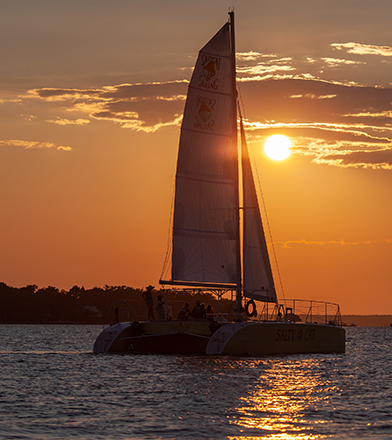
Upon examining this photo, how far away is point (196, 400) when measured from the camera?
20922mm

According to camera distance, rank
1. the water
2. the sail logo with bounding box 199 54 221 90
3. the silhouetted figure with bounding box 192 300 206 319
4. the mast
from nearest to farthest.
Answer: the water, the silhouetted figure with bounding box 192 300 206 319, the mast, the sail logo with bounding box 199 54 221 90

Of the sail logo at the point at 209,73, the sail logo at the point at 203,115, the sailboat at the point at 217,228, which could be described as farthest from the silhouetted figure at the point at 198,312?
the sail logo at the point at 209,73

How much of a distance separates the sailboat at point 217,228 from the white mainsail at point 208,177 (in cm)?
5

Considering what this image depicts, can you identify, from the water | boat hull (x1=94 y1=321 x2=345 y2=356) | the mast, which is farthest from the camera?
the mast

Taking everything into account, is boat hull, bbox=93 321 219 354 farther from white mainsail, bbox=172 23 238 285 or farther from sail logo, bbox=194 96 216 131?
sail logo, bbox=194 96 216 131

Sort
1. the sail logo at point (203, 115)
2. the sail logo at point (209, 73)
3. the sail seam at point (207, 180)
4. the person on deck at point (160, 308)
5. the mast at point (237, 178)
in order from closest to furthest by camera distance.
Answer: the person on deck at point (160, 308), the mast at point (237, 178), the sail seam at point (207, 180), the sail logo at point (203, 115), the sail logo at point (209, 73)

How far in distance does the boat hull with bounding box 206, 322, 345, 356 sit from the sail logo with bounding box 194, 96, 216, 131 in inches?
424

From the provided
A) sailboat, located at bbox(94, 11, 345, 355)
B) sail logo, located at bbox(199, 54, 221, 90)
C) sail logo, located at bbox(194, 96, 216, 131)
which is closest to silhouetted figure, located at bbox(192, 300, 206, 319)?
sailboat, located at bbox(94, 11, 345, 355)

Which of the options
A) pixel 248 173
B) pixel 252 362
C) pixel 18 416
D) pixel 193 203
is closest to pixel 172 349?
pixel 252 362

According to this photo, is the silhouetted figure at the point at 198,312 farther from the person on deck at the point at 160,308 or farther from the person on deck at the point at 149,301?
the person on deck at the point at 149,301

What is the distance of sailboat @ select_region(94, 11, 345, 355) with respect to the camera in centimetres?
3397

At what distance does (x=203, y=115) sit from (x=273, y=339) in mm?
11958

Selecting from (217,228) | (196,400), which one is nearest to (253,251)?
(217,228)

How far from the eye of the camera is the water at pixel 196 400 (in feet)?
54.0
